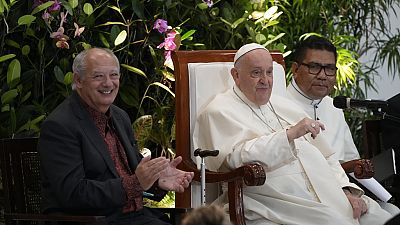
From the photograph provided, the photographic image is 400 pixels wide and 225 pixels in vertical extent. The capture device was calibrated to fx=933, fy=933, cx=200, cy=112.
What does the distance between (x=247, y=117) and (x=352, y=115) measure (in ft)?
8.99

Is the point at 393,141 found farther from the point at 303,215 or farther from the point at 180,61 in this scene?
the point at 180,61

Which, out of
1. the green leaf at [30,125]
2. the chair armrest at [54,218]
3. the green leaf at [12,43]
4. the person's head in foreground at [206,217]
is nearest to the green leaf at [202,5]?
the green leaf at [12,43]

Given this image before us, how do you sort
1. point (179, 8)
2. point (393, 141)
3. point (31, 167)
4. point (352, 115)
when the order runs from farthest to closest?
1. point (352, 115)
2. point (179, 8)
3. point (393, 141)
4. point (31, 167)

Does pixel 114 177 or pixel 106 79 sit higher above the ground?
pixel 106 79

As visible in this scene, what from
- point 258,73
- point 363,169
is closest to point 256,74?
point 258,73

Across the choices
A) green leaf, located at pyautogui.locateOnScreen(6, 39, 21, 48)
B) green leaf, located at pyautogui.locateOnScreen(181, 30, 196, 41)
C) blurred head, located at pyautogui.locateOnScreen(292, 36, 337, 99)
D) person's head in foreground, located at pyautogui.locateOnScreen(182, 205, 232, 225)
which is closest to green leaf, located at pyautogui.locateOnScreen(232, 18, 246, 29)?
green leaf, located at pyautogui.locateOnScreen(181, 30, 196, 41)

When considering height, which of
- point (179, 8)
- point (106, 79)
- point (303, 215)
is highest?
point (179, 8)

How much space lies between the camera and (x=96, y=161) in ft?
13.0

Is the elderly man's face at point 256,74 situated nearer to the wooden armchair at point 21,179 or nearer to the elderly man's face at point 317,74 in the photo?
the elderly man's face at point 317,74

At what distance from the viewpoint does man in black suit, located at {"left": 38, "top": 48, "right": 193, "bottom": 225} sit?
12.7ft

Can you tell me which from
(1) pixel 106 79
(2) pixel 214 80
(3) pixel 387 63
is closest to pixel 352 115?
(3) pixel 387 63

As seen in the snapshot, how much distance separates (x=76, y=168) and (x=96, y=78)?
453mm

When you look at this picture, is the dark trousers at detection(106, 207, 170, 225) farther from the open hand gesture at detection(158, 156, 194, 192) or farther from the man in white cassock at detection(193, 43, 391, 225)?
the man in white cassock at detection(193, 43, 391, 225)

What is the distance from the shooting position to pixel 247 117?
186 inches
